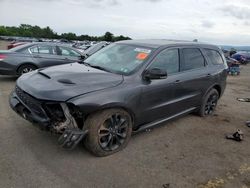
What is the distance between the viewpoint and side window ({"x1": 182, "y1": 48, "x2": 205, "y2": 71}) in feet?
17.2

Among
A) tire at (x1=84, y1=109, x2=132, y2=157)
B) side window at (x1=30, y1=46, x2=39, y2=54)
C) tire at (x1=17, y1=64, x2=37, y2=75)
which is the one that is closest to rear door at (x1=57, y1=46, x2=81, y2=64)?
side window at (x1=30, y1=46, x2=39, y2=54)

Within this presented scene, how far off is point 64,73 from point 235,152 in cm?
317

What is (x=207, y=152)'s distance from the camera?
441 cm

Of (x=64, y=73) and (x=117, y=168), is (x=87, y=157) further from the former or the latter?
(x=64, y=73)

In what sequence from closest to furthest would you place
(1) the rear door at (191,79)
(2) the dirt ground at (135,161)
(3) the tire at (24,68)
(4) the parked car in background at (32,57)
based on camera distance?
1. (2) the dirt ground at (135,161)
2. (1) the rear door at (191,79)
3. (4) the parked car in background at (32,57)
4. (3) the tire at (24,68)

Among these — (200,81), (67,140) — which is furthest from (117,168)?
(200,81)

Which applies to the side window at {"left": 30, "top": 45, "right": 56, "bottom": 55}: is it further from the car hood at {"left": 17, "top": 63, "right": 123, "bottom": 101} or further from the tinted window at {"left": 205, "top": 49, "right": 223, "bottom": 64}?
the tinted window at {"left": 205, "top": 49, "right": 223, "bottom": 64}

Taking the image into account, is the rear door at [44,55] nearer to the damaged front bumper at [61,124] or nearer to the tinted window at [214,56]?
the tinted window at [214,56]

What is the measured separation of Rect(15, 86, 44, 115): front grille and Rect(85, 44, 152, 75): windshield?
4.47 feet

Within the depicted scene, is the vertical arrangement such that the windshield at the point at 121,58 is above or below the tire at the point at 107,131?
above

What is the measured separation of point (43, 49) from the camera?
9.70 meters

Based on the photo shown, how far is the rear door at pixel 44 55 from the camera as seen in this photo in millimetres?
9430

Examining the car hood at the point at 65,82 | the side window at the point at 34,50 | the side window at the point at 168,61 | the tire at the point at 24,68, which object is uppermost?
the side window at the point at 168,61

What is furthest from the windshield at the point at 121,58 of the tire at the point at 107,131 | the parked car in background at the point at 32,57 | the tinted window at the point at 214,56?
the parked car in background at the point at 32,57
